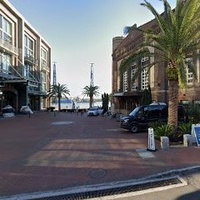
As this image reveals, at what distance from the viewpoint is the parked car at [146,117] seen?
2138 cm

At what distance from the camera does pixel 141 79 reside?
40.7 meters

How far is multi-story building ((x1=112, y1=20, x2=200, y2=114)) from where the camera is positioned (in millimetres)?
29000

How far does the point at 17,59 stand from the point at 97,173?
1828 inches

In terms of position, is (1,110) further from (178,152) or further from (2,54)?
(178,152)

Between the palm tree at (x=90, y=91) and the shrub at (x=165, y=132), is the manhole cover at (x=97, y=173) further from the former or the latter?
the palm tree at (x=90, y=91)

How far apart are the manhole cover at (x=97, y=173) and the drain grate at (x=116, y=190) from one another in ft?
3.62

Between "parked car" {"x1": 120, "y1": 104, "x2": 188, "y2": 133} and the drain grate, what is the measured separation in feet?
40.6

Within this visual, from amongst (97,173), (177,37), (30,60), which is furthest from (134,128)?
(30,60)

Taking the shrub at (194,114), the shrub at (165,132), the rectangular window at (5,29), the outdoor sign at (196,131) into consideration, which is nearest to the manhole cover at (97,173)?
the outdoor sign at (196,131)

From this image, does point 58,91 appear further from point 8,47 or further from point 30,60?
point 8,47

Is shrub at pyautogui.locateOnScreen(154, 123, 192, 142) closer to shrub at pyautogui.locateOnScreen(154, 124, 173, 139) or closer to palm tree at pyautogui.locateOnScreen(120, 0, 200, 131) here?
shrub at pyautogui.locateOnScreen(154, 124, 173, 139)

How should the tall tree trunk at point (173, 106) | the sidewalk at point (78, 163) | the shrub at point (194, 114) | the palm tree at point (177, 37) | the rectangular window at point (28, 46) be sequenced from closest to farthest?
the sidewalk at point (78, 163), the palm tree at point (177, 37), the tall tree trunk at point (173, 106), the shrub at point (194, 114), the rectangular window at point (28, 46)

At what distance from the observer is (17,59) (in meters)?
53.0

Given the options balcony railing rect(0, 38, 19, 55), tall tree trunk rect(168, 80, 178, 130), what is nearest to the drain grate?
tall tree trunk rect(168, 80, 178, 130)
